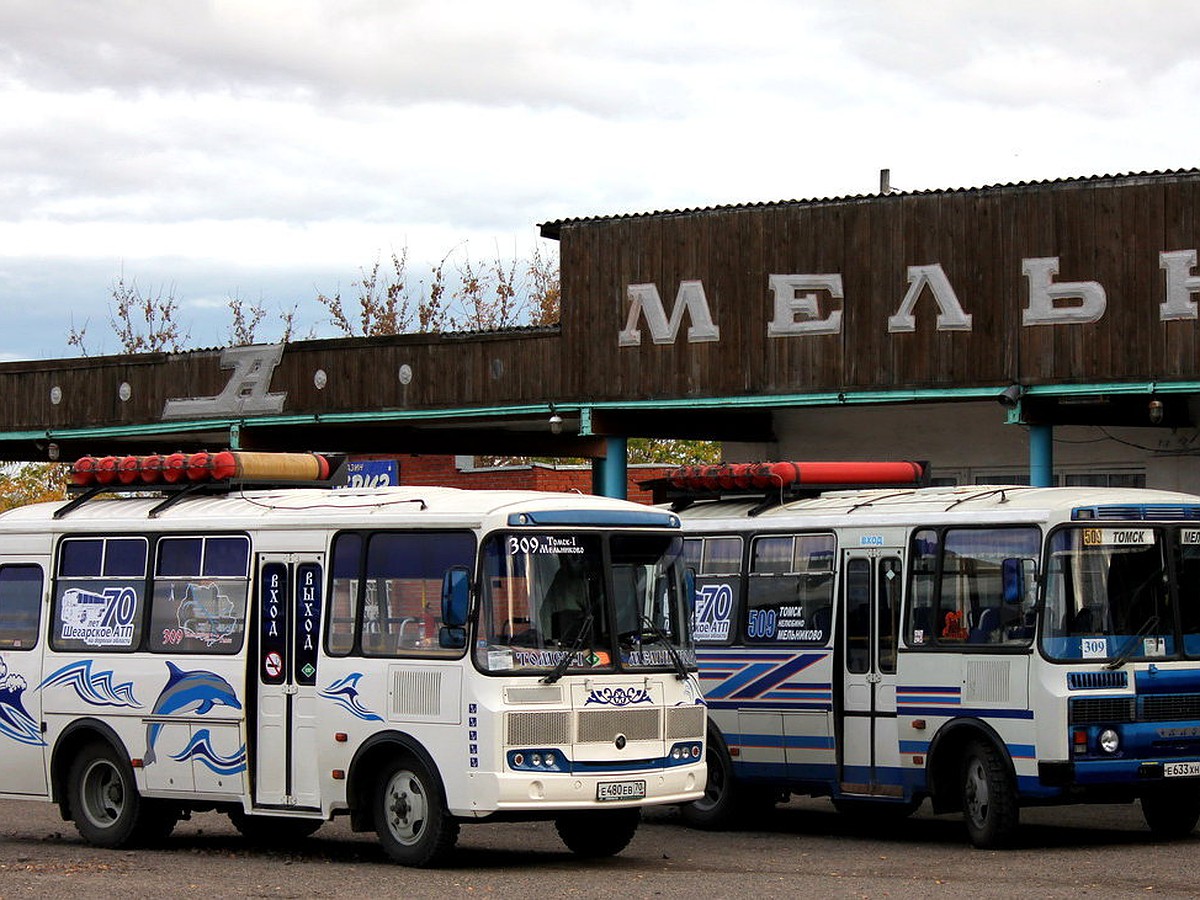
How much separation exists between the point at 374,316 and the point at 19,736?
48.0 m

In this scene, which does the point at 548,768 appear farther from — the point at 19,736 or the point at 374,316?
the point at 374,316

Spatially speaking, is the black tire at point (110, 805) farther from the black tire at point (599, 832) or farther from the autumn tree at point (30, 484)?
the autumn tree at point (30, 484)

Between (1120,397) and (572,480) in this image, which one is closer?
(1120,397)

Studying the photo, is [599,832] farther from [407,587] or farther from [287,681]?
[287,681]

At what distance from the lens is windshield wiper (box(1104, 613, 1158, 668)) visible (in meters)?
15.5

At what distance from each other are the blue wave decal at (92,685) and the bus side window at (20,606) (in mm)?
445

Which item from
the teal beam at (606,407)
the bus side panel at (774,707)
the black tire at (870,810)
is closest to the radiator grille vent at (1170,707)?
the black tire at (870,810)

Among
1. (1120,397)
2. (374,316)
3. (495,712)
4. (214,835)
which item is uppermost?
(374,316)

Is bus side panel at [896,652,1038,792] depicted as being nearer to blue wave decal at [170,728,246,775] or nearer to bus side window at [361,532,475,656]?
bus side window at [361,532,475,656]

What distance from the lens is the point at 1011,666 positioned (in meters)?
15.7

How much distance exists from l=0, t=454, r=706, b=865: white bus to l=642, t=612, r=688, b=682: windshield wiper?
17 mm

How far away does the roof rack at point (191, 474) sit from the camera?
17.0 metres

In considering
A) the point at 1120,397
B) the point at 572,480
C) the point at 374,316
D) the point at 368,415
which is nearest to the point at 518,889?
the point at 1120,397

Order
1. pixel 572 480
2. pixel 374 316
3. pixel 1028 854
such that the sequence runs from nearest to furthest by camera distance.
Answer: pixel 1028 854, pixel 572 480, pixel 374 316
